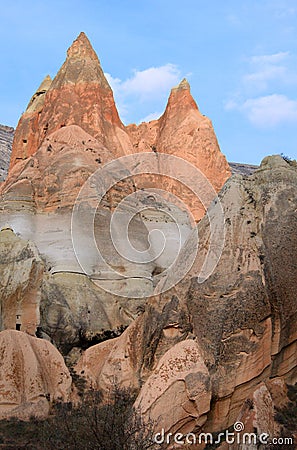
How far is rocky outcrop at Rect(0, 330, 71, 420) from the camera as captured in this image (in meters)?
12.8

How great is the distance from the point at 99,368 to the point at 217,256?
402cm

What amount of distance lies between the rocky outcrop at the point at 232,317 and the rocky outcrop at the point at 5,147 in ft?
148

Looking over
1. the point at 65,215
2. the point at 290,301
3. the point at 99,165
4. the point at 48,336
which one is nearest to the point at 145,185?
the point at 99,165

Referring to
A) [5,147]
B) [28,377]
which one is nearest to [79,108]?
[28,377]

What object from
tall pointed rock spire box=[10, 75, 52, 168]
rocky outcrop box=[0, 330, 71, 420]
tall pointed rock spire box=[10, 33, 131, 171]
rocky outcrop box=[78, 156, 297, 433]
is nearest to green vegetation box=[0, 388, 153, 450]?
rocky outcrop box=[0, 330, 71, 420]

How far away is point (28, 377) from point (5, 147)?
5719 cm

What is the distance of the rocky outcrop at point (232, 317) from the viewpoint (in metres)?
11.4

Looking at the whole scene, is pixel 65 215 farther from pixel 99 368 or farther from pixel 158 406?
pixel 158 406

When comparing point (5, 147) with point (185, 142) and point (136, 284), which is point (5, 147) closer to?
point (185, 142)

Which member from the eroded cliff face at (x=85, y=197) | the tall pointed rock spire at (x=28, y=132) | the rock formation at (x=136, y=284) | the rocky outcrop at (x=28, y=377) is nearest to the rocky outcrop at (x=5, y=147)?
the tall pointed rock spire at (x=28, y=132)

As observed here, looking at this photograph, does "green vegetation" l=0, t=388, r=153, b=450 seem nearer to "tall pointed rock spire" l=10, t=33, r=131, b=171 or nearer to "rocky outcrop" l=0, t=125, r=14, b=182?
"tall pointed rock spire" l=10, t=33, r=131, b=171

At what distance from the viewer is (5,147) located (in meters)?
67.6

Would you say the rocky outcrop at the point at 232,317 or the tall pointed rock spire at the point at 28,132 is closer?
the rocky outcrop at the point at 232,317

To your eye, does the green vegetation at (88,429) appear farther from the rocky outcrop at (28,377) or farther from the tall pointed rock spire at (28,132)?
the tall pointed rock spire at (28,132)
